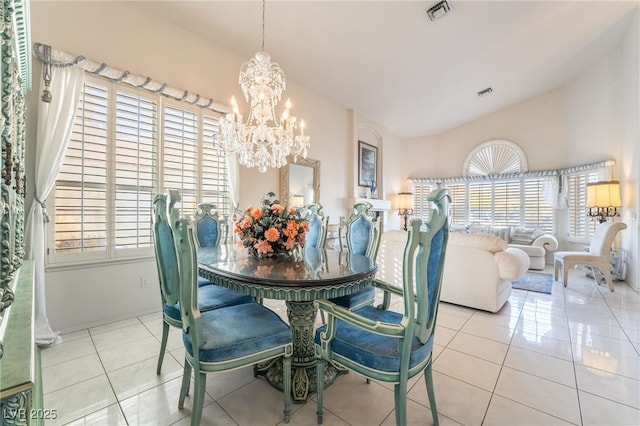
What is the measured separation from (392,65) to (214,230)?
11.8ft

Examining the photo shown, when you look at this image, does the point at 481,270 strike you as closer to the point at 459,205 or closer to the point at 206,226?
the point at 206,226

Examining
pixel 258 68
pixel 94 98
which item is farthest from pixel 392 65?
pixel 94 98

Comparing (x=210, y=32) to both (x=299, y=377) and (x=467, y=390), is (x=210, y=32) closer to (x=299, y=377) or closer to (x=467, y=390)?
(x=299, y=377)

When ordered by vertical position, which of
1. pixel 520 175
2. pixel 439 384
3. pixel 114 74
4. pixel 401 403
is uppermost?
pixel 114 74

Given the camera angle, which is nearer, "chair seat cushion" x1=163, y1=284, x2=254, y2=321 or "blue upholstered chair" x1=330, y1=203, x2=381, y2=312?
"chair seat cushion" x1=163, y1=284, x2=254, y2=321

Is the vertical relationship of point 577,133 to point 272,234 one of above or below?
above

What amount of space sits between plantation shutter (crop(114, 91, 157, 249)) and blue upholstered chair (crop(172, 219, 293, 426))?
193 centimetres

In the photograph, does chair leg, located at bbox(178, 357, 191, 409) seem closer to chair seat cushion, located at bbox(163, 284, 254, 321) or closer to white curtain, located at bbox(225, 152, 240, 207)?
chair seat cushion, located at bbox(163, 284, 254, 321)

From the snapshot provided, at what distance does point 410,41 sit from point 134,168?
149 inches

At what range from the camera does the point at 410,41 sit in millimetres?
3795

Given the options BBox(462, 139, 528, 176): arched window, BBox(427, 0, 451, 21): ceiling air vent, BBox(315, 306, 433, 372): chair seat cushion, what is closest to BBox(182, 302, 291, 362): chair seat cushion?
BBox(315, 306, 433, 372): chair seat cushion

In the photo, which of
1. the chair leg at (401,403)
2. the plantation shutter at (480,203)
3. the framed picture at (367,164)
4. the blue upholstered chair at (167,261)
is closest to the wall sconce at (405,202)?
the framed picture at (367,164)

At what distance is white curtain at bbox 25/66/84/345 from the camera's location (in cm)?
235

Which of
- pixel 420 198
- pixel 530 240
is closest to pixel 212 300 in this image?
pixel 530 240
